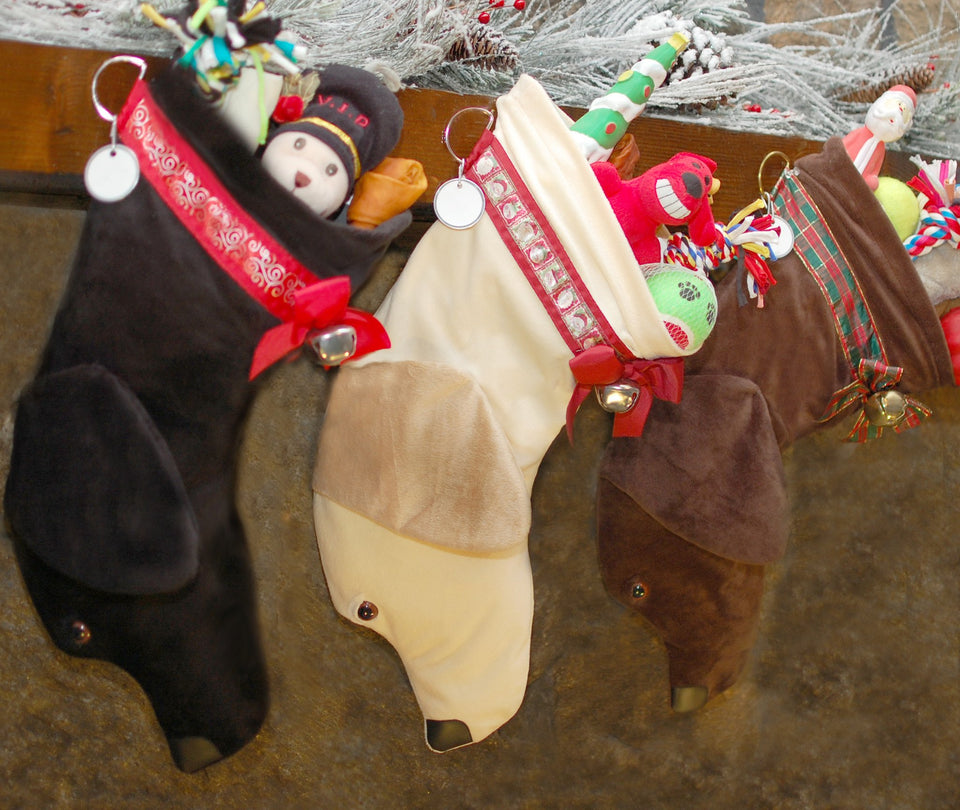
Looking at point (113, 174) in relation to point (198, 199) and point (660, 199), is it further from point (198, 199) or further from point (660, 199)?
point (660, 199)

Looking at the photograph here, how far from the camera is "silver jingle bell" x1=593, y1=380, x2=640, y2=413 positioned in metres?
0.83

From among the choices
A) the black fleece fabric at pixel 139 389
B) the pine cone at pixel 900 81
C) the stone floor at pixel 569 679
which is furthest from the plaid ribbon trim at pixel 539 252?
the pine cone at pixel 900 81

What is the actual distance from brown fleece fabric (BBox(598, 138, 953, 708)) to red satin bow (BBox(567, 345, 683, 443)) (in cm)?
5

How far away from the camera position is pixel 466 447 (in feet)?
2.55

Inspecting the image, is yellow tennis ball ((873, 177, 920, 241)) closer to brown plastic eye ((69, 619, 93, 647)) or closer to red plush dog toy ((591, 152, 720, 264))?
red plush dog toy ((591, 152, 720, 264))

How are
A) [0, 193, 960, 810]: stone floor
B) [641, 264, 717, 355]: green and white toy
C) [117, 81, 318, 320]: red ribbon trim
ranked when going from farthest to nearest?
[0, 193, 960, 810]: stone floor → [641, 264, 717, 355]: green and white toy → [117, 81, 318, 320]: red ribbon trim

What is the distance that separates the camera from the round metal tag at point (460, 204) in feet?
2.59

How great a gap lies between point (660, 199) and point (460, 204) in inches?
7.2

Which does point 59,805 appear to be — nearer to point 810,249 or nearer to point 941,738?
point 810,249

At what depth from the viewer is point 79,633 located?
2.48ft

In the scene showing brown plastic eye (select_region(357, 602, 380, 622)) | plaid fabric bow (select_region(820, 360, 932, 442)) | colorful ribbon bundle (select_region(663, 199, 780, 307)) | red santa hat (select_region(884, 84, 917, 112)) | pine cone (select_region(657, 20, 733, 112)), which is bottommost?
brown plastic eye (select_region(357, 602, 380, 622))

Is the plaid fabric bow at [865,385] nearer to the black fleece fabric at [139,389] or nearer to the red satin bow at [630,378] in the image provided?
the red satin bow at [630,378]

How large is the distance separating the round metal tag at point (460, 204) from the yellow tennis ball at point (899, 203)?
1.62 ft

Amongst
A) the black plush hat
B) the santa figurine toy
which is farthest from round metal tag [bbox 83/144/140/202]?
the santa figurine toy
